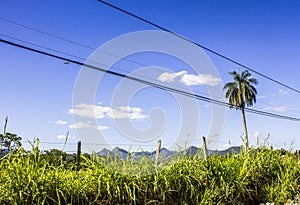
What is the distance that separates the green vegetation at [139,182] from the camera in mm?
2918

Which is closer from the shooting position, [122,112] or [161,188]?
[161,188]

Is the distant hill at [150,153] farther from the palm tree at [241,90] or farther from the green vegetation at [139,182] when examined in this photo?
the palm tree at [241,90]

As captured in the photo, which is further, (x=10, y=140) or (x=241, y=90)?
(x=241, y=90)

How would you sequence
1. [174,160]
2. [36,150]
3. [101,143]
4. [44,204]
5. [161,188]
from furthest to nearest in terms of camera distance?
[174,160] < [101,143] < [161,188] < [36,150] < [44,204]

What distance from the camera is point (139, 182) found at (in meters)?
3.58

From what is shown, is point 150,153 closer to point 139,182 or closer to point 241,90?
point 139,182

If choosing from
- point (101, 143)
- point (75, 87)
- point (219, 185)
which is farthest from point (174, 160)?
point (75, 87)

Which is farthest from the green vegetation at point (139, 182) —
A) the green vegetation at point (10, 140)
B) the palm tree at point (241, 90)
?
the palm tree at point (241, 90)

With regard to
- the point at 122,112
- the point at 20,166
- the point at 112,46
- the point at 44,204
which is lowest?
the point at 44,204

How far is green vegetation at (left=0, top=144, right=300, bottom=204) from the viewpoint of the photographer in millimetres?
2918

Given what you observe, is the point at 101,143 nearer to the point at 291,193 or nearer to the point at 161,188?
the point at 161,188

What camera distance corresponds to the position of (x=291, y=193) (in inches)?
214

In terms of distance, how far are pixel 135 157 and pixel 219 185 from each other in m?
1.23

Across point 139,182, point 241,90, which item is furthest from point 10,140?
point 241,90
